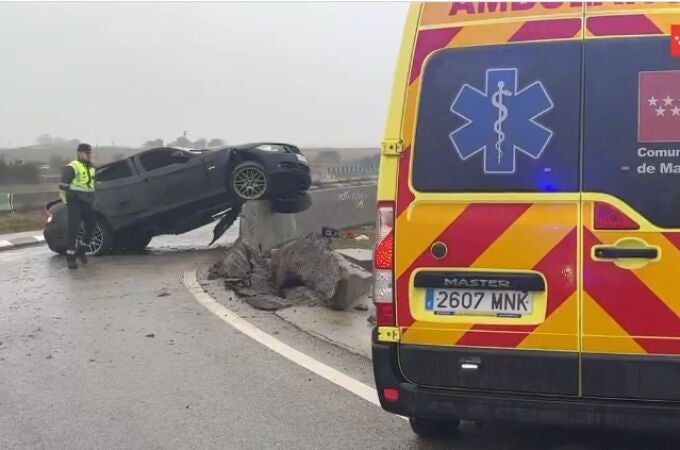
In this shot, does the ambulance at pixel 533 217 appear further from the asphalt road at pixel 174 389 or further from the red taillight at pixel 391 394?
the asphalt road at pixel 174 389

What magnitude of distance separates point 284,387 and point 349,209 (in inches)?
444

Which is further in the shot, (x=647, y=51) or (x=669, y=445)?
(x=669, y=445)

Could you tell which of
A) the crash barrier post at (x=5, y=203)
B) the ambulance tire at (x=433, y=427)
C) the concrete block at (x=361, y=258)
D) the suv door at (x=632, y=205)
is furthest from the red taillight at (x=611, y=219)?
the crash barrier post at (x=5, y=203)

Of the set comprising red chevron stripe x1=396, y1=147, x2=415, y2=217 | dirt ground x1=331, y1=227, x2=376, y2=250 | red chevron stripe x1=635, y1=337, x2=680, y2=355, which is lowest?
dirt ground x1=331, y1=227, x2=376, y2=250

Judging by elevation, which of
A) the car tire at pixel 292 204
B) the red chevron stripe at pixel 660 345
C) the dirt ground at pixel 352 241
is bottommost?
the dirt ground at pixel 352 241

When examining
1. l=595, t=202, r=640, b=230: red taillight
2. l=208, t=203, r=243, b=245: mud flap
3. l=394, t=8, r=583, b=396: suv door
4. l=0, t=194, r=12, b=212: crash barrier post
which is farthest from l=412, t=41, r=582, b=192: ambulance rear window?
l=0, t=194, r=12, b=212: crash barrier post

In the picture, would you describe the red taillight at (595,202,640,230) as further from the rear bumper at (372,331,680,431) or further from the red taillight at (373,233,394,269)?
the red taillight at (373,233,394,269)

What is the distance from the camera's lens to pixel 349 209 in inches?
634

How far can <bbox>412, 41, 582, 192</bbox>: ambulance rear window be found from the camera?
119 inches

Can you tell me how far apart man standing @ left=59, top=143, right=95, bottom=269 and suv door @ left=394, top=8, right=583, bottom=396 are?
8.31 meters

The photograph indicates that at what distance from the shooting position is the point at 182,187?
1155 cm

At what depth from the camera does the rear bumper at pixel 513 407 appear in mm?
2977

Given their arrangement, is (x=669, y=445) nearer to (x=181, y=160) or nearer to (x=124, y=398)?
(x=124, y=398)

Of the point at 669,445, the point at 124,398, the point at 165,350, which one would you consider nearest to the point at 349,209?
the point at 165,350
